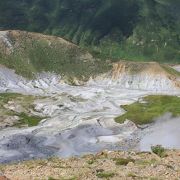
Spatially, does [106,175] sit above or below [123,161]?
above

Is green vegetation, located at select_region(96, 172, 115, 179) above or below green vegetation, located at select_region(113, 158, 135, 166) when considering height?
above

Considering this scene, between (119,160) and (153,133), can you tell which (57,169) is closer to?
(119,160)

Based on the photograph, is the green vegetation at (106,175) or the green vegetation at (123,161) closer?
the green vegetation at (106,175)

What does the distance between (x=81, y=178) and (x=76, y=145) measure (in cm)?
14482

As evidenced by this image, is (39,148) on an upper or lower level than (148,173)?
lower

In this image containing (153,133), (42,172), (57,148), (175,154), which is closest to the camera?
(42,172)

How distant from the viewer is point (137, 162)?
48.2 metres

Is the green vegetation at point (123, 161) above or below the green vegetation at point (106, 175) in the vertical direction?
below

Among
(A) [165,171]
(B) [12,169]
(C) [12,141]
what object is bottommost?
(C) [12,141]

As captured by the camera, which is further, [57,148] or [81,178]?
[57,148]

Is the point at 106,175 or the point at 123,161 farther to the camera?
the point at 123,161

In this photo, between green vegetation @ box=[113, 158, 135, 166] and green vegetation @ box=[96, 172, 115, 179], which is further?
green vegetation @ box=[113, 158, 135, 166]

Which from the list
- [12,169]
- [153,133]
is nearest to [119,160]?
[12,169]

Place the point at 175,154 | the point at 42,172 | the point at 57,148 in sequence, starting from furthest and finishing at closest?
the point at 57,148 → the point at 175,154 → the point at 42,172
